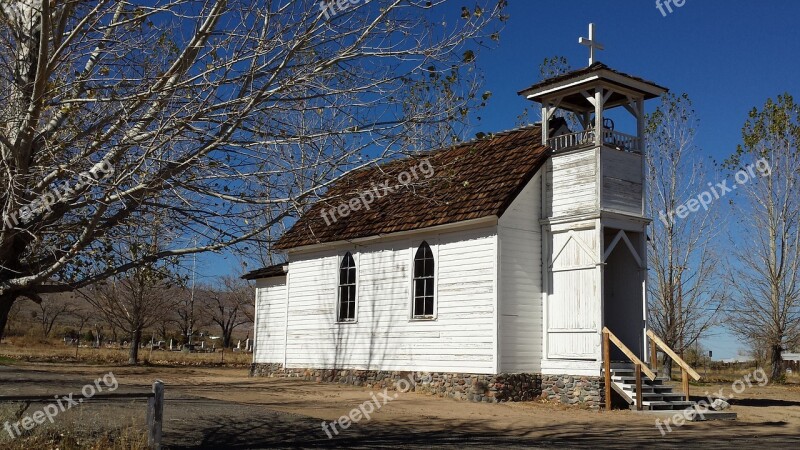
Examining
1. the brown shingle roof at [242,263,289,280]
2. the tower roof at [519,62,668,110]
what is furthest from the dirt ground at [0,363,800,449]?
the tower roof at [519,62,668,110]

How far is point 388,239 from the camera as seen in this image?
22344 mm

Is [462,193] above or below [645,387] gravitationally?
above

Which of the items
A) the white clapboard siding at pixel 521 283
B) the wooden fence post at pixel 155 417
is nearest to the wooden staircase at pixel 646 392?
the white clapboard siding at pixel 521 283

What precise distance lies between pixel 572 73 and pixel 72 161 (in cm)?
1306

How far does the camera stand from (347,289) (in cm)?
2392

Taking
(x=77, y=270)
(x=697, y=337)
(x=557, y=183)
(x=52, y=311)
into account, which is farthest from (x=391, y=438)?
(x=52, y=311)

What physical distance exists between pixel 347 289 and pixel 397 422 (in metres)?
9.26

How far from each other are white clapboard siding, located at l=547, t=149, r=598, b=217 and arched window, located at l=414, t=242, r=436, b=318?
349 cm

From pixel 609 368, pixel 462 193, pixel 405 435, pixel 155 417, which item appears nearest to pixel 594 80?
pixel 462 193

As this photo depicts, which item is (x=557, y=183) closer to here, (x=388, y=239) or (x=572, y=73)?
(x=572, y=73)

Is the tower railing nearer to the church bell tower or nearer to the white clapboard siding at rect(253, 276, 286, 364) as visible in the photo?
the church bell tower

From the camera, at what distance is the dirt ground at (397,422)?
40.5 ft

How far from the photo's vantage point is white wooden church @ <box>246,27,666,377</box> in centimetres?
1892

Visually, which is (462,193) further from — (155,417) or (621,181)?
(155,417)
